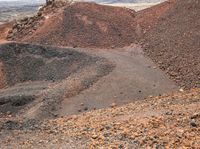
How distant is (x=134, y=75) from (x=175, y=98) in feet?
21.6

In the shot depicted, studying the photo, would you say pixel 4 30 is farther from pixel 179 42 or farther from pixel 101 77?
pixel 179 42

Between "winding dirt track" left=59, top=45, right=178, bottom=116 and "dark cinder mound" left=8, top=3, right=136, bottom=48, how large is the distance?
2417 millimetres

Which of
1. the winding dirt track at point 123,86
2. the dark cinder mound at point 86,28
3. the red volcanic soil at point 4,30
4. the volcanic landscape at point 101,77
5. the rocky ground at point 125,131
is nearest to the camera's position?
the rocky ground at point 125,131

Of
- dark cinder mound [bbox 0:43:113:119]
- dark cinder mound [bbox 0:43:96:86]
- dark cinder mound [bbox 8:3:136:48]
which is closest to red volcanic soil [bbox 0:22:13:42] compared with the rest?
dark cinder mound [bbox 8:3:136:48]

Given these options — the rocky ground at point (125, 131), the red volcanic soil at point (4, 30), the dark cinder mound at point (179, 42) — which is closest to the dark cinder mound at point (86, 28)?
the red volcanic soil at point (4, 30)

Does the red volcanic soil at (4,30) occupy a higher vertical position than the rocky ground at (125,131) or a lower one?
lower

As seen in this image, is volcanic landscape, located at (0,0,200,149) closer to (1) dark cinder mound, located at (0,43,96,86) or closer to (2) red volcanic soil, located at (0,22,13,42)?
(1) dark cinder mound, located at (0,43,96,86)

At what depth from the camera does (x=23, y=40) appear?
91.1 feet

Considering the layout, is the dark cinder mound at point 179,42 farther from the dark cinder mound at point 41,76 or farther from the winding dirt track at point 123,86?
the dark cinder mound at point 41,76

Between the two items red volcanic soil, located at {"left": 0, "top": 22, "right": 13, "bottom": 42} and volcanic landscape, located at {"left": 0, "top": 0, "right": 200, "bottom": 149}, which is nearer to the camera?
volcanic landscape, located at {"left": 0, "top": 0, "right": 200, "bottom": 149}

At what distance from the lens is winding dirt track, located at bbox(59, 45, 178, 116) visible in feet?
65.3

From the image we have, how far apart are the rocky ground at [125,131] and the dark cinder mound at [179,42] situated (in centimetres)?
680

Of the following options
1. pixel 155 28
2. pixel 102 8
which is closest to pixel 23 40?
pixel 102 8

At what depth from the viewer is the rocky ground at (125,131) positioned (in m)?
10.5
